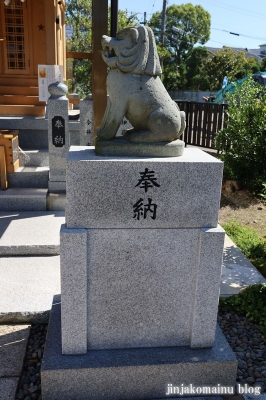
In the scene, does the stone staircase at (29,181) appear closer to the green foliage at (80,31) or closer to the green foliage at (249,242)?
the green foliage at (249,242)

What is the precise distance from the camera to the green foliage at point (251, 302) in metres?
3.80

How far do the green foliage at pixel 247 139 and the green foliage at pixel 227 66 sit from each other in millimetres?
20731

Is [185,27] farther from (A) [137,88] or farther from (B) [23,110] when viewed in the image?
(A) [137,88]

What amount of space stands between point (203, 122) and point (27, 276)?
8580mm

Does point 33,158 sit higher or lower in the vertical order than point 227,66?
lower

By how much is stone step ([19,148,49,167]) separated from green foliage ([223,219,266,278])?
346 centimetres

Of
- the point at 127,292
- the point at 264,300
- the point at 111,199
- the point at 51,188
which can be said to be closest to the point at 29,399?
the point at 127,292

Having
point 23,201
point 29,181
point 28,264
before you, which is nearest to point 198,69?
point 29,181

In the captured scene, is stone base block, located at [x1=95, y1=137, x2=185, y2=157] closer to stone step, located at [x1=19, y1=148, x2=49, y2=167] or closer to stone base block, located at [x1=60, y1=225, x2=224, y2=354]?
stone base block, located at [x1=60, y1=225, x2=224, y2=354]

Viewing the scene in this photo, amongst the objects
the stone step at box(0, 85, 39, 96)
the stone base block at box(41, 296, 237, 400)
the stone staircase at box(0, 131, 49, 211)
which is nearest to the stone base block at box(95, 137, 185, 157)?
the stone base block at box(41, 296, 237, 400)

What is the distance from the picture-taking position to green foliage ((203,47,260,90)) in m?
28.8

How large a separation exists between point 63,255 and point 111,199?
1.67 feet

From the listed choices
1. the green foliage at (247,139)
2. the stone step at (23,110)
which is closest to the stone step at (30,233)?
the stone step at (23,110)

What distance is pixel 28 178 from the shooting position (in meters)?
6.48
